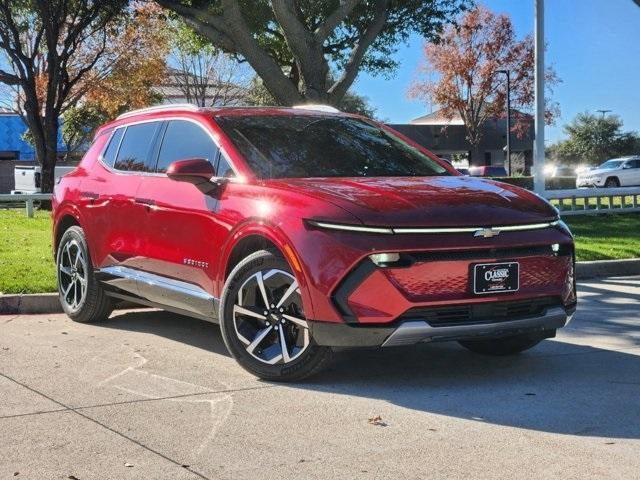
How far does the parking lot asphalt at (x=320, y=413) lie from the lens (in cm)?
386

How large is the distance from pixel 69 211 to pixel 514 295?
167 inches

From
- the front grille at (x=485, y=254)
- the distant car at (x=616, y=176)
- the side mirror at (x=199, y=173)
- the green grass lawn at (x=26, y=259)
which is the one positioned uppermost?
the distant car at (x=616, y=176)

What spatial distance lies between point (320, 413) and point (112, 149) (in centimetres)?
370

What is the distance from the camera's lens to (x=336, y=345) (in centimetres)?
498

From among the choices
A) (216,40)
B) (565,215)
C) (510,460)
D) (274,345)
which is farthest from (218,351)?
(565,215)

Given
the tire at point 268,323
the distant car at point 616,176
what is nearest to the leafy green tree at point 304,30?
the tire at point 268,323

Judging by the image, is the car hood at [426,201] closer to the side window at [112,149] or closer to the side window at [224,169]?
the side window at [224,169]

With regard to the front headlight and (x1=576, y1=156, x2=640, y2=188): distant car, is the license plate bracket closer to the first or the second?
the front headlight

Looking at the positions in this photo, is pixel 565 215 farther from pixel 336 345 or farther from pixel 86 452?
pixel 86 452

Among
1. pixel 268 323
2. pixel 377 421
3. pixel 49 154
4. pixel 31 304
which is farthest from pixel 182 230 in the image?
pixel 49 154

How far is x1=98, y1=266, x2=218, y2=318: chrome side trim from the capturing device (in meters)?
5.89

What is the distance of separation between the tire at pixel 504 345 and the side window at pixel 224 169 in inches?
75.5

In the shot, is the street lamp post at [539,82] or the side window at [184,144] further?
the street lamp post at [539,82]

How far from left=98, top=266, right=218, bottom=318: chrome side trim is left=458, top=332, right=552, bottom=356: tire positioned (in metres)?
1.74
